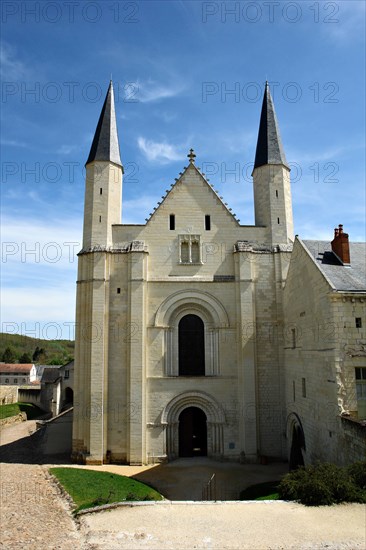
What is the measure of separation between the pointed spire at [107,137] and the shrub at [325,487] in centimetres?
1848

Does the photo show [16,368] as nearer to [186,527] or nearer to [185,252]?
[185,252]

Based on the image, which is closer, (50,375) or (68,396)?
(68,396)

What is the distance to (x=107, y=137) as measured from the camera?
24.2 metres

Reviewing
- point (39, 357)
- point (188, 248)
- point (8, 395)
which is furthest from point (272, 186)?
point (39, 357)

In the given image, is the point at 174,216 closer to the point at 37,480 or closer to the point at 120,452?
the point at 120,452

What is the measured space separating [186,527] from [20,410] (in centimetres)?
3565

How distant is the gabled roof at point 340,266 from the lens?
15709 mm

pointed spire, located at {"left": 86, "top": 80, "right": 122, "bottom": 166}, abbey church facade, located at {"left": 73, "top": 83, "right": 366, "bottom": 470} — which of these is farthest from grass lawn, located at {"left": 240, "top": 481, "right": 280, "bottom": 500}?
pointed spire, located at {"left": 86, "top": 80, "right": 122, "bottom": 166}

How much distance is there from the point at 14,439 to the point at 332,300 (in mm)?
23544

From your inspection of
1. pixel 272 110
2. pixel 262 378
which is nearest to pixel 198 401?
pixel 262 378

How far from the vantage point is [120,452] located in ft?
66.3

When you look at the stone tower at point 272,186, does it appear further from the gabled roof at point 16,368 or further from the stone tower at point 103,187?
the gabled roof at point 16,368

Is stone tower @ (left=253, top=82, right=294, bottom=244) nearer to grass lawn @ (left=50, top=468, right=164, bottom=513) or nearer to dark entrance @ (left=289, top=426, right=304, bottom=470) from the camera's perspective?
dark entrance @ (left=289, top=426, right=304, bottom=470)

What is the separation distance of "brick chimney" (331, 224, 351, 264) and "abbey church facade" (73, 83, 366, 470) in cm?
460
